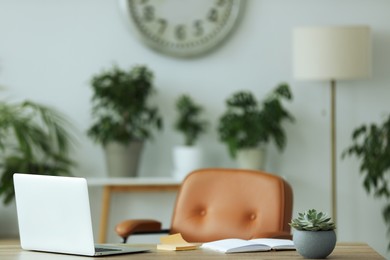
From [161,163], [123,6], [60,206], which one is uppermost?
[123,6]

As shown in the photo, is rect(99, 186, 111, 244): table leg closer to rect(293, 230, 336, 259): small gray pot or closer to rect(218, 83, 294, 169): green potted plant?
rect(218, 83, 294, 169): green potted plant

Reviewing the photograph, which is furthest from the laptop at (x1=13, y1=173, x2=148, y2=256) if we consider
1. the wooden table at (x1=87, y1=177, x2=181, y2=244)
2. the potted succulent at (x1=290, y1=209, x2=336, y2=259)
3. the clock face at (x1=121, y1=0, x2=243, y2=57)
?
the clock face at (x1=121, y1=0, x2=243, y2=57)

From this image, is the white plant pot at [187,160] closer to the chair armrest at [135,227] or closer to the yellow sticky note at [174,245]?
the chair armrest at [135,227]

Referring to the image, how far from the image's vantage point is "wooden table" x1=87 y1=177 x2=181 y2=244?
15.6 ft

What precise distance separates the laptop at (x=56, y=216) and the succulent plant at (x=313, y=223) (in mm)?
521

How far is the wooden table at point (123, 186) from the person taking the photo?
474cm

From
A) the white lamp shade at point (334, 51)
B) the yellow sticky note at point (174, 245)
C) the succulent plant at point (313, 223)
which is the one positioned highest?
the white lamp shade at point (334, 51)

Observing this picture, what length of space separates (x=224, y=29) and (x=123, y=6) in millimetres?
636

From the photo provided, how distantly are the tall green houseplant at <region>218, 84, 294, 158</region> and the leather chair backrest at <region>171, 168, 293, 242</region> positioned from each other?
105 centimetres

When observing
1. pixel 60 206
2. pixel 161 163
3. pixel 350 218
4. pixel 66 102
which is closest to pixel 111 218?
pixel 161 163

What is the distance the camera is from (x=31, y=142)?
488 cm

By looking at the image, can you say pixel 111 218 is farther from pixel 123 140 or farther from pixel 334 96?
pixel 334 96

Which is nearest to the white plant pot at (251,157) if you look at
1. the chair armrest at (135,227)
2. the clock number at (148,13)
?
the clock number at (148,13)

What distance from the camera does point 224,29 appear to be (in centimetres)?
504
